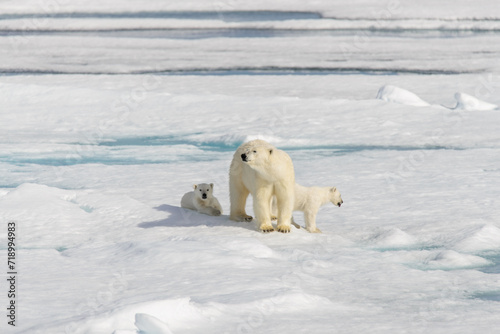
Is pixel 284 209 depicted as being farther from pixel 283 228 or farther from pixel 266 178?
pixel 266 178

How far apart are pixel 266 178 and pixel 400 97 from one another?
687 cm

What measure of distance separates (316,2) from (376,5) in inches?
99.9

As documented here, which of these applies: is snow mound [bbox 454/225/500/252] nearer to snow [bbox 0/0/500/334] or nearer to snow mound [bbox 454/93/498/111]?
snow [bbox 0/0/500/334]

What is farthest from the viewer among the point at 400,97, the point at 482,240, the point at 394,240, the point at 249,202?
the point at 400,97

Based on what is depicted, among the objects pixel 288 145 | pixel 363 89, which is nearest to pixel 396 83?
pixel 363 89

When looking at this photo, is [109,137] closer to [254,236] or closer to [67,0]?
[254,236]

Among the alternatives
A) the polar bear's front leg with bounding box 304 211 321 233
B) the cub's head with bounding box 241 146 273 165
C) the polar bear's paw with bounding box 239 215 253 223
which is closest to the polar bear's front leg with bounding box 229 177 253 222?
the polar bear's paw with bounding box 239 215 253 223

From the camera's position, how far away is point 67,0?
31609 mm

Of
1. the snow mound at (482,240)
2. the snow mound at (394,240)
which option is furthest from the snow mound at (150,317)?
the snow mound at (482,240)

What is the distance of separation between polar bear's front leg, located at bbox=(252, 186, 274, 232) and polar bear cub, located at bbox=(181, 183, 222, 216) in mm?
536

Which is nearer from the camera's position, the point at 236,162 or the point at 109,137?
the point at 236,162

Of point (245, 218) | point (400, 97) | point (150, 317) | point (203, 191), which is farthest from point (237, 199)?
point (400, 97)

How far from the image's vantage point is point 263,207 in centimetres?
503

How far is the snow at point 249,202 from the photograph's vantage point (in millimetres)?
3459
